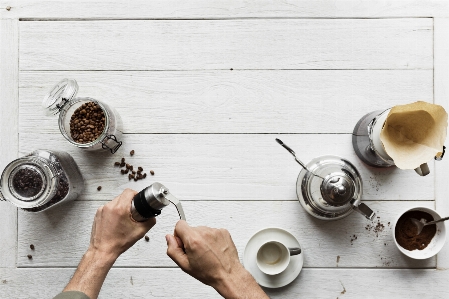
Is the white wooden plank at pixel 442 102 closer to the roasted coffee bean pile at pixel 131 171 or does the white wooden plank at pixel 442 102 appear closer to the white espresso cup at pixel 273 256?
the white espresso cup at pixel 273 256

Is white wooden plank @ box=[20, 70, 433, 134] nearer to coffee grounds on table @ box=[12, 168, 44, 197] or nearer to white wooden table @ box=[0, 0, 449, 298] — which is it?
white wooden table @ box=[0, 0, 449, 298]

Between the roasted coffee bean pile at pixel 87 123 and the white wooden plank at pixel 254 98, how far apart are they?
9 centimetres

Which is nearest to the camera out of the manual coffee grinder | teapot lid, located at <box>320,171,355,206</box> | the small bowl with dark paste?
the manual coffee grinder

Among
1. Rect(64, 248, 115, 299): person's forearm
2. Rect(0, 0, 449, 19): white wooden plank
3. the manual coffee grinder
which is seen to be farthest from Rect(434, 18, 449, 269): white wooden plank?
Rect(64, 248, 115, 299): person's forearm

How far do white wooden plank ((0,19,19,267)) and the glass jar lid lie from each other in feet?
0.42

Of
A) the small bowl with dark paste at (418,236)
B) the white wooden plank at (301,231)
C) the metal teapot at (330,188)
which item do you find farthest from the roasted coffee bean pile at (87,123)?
the small bowl with dark paste at (418,236)

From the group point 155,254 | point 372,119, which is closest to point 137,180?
point 155,254

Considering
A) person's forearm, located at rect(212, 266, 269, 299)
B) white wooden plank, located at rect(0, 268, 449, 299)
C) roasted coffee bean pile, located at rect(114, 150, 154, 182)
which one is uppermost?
roasted coffee bean pile, located at rect(114, 150, 154, 182)

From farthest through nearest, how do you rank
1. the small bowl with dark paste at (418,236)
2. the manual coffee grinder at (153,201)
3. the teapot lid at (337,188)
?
the small bowl with dark paste at (418,236), the teapot lid at (337,188), the manual coffee grinder at (153,201)

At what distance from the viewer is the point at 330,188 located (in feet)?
3.84

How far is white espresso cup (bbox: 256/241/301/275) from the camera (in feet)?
4.09

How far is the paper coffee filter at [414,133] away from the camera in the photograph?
110 cm

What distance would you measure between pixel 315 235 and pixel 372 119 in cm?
37

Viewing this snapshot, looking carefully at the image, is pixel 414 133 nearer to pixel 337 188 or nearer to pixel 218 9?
pixel 337 188
